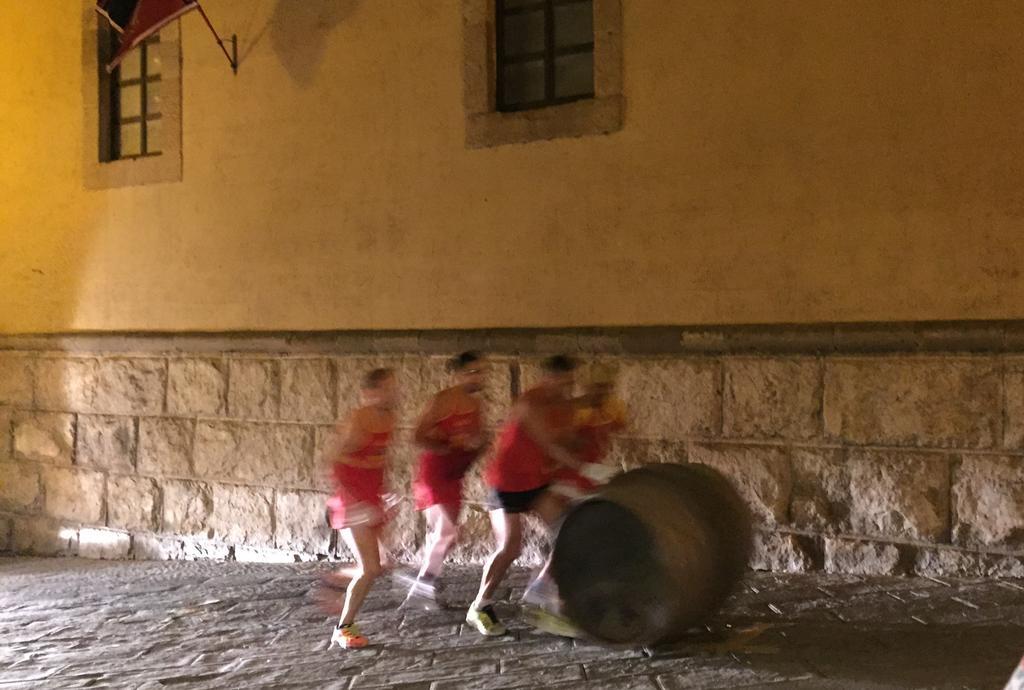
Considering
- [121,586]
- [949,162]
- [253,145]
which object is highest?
[253,145]

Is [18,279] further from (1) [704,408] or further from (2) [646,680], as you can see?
(2) [646,680]

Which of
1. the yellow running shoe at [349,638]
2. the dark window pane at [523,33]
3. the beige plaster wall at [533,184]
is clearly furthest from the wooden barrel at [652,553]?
the dark window pane at [523,33]

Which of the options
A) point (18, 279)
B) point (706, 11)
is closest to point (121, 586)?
point (18, 279)

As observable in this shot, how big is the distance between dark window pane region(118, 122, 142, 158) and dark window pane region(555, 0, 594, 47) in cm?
455

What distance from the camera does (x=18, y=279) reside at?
890 cm

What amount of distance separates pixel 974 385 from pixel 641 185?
264cm

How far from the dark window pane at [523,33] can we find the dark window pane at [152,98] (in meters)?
3.80

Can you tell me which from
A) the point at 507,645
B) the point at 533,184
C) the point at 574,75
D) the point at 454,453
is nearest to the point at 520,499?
the point at 454,453

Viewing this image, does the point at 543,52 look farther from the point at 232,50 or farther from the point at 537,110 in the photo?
the point at 232,50

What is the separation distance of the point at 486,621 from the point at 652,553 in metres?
1.29

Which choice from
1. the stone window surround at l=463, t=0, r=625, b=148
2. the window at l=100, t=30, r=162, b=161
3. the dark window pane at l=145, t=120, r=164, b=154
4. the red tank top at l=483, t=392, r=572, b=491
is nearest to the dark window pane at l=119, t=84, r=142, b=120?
the window at l=100, t=30, r=162, b=161

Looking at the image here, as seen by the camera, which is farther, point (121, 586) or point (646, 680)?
point (121, 586)

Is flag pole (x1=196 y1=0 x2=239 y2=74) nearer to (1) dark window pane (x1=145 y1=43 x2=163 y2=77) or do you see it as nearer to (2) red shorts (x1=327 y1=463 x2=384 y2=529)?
(1) dark window pane (x1=145 y1=43 x2=163 y2=77)

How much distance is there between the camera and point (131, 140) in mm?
8711
